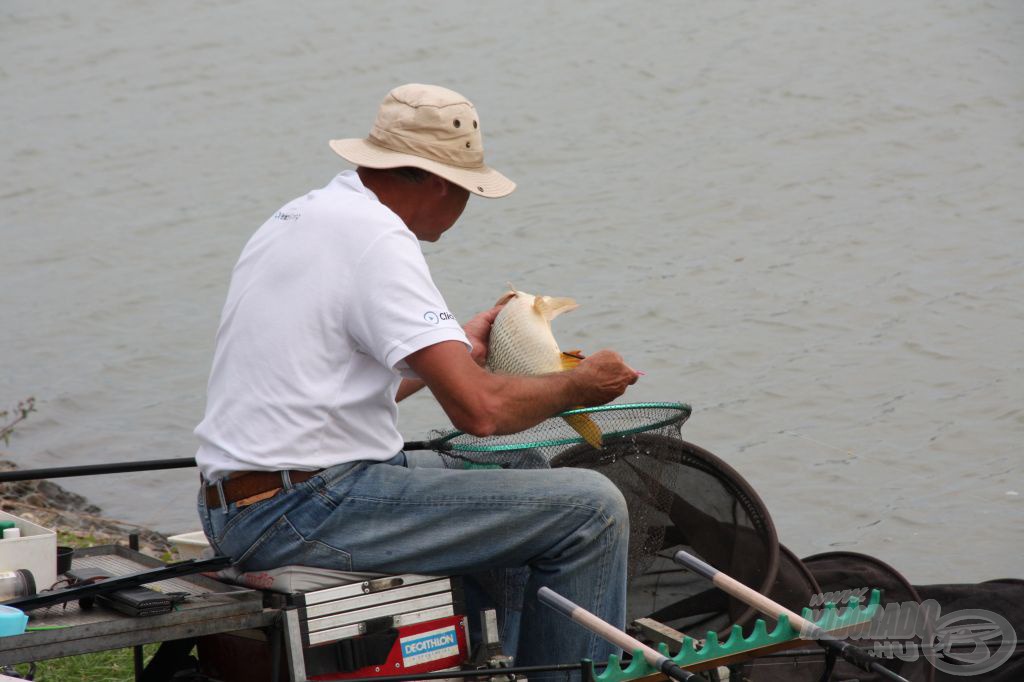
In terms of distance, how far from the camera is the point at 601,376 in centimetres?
259

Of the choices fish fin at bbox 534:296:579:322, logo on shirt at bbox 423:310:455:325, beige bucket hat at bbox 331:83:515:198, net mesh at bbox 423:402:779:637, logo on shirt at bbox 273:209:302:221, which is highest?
beige bucket hat at bbox 331:83:515:198

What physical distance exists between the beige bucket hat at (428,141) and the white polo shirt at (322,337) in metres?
0.18

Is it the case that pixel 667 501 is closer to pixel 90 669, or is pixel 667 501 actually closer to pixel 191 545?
pixel 191 545

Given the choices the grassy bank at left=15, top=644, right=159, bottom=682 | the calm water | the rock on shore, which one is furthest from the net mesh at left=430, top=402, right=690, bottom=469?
the calm water

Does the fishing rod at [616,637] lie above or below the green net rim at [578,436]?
below

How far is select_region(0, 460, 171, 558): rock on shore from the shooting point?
17.0 feet

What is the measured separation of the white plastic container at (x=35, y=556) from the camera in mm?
2428

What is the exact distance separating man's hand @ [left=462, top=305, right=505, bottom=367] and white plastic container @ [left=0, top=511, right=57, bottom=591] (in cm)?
98
